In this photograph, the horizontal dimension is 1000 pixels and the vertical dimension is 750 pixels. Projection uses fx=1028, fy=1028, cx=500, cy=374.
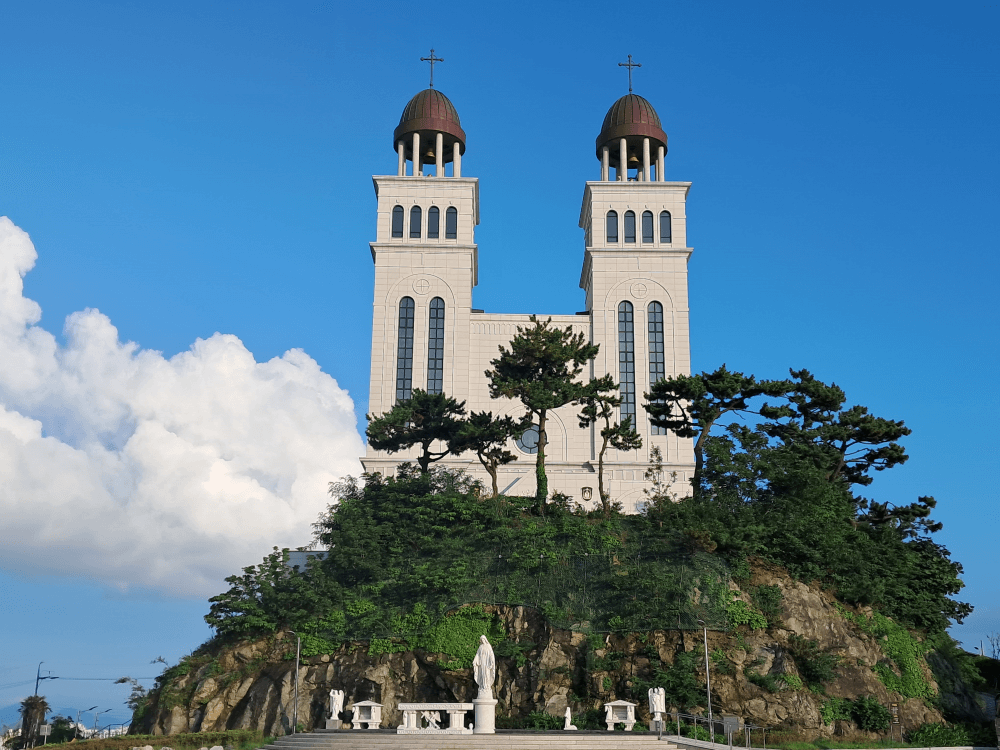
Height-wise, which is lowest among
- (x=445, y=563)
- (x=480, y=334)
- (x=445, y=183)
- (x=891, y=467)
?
(x=445, y=563)

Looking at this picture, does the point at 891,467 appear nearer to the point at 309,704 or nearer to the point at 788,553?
the point at 788,553

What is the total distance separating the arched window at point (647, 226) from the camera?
5500cm

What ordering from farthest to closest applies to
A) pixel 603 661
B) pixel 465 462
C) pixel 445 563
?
pixel 465 462 < pixel 445 563 < pixel 603 661

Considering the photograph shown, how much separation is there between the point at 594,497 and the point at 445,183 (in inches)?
724

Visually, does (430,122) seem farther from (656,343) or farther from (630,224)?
(656,343)

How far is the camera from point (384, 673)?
107ft

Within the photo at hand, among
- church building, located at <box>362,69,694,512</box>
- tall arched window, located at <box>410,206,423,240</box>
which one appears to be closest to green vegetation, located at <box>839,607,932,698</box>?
church building, located at <box>362,69,694,512</box>

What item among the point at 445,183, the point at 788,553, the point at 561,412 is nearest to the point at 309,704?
the point at 788,553

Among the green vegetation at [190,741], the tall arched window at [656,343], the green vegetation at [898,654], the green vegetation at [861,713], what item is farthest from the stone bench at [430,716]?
the tall arched window at [656,343]

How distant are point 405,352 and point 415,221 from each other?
7.30 metres

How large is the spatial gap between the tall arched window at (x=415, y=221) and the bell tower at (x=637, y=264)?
9040 mm

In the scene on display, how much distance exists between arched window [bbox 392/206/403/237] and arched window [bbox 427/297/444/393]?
4.16 m

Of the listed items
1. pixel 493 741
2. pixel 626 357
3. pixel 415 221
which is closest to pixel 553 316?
pixel 626 357

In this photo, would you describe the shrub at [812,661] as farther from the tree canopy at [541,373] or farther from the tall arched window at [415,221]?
the tall arched window at [415,221]
